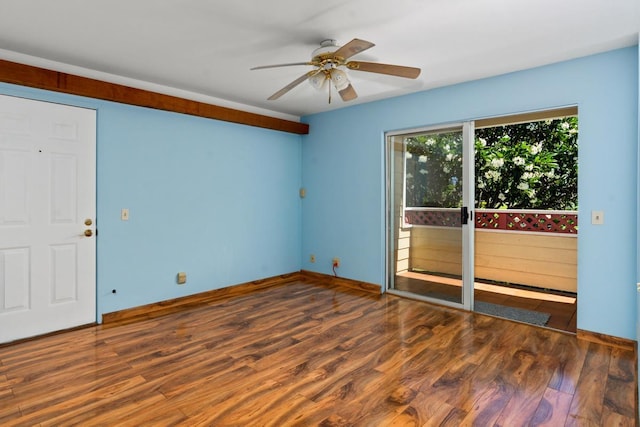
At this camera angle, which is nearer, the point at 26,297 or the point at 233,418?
the point at 233,418

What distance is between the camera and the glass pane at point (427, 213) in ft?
13.4

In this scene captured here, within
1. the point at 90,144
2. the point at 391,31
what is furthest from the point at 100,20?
the point at 391,31

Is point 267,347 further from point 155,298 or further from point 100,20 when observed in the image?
point 100,20

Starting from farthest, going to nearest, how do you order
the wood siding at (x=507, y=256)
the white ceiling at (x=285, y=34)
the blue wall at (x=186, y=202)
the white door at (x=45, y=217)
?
the wood siding at (x=507, y=256) < the blue wall at (x=186, y=202) < the white door at (x=45, y=217) < the white ceiling at (x=285, y=34)

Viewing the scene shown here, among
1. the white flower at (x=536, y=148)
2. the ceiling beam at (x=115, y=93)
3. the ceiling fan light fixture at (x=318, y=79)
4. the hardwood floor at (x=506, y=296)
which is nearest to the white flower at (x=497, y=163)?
the white flower at (x=536, y=148)

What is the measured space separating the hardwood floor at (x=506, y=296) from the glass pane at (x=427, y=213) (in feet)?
0.04

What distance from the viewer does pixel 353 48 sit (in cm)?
231

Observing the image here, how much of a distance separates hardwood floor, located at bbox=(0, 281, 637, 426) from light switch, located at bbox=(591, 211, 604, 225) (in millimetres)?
1023

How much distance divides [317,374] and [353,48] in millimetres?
2208

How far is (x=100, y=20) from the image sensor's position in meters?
2.50

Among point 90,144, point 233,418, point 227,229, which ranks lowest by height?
point 233,418

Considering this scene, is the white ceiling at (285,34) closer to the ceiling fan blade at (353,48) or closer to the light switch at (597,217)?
the ceiling fan blade at (353,48)

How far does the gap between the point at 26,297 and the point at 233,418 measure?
2379 mm

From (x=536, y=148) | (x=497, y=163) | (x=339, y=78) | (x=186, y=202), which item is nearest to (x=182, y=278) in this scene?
(x=186, y=202)
